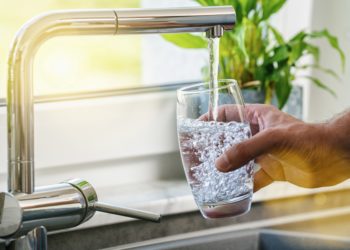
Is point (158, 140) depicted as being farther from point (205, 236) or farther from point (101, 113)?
point (205, 236)

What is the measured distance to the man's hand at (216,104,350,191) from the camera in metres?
0.87

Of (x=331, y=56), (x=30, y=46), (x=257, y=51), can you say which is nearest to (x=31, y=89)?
(x=30, y=46)

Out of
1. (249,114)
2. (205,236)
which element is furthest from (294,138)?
(205,236)

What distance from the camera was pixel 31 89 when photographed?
875 mm

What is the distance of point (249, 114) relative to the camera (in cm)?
101

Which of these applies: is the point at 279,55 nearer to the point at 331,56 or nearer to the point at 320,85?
the point at 320,85

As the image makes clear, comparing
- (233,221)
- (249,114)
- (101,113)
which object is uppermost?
(249,114)

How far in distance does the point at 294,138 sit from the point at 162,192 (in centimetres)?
43

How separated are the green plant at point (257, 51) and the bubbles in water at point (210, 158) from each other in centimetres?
46

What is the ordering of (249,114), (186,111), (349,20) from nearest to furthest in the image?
(186,111)
(249,114)
(349,20)

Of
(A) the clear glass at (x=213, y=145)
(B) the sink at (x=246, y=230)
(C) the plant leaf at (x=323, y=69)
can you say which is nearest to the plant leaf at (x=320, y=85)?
(C) the plant leaf at (x=323, y=69)

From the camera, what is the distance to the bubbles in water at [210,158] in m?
0.89

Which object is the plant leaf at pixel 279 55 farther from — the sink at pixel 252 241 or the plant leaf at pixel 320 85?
the sink at pixel 252 241

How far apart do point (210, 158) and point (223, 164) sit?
36 mm
